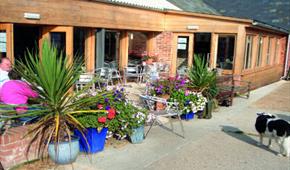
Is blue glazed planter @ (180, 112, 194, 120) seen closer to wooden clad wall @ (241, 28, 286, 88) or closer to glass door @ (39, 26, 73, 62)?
glass door @ (39, 26, 73, 62)

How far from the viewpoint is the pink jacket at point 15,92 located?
5.20 metres

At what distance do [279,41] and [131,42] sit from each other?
380 inches

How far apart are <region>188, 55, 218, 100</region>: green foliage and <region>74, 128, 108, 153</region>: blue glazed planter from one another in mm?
4029

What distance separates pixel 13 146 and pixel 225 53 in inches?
398

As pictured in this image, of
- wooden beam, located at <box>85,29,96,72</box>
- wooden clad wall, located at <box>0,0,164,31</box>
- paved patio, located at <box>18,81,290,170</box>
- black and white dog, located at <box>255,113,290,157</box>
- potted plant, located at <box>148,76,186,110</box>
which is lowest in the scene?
paved patio, located at <box>18,81,290,170</box>

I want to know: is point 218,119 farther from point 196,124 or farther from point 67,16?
point 67,16

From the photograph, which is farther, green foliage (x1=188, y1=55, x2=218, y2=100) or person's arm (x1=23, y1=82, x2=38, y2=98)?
green foliage (x1=188, y1=55, x2=218, y2=100)

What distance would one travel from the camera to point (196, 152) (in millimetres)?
5930

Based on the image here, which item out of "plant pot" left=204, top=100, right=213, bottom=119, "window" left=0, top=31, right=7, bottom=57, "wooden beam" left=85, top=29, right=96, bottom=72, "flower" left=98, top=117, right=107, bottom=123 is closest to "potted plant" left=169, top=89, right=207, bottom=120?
"plant pot" left=204, top=100, right=213, bottom=119

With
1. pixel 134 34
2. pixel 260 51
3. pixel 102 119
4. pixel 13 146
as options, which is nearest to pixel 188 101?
pixel 102 119

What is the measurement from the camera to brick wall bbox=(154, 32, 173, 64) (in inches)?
541

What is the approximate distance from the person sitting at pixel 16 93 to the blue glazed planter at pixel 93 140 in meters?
0.98

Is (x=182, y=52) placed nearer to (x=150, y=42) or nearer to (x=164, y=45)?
(x=164, y=45)

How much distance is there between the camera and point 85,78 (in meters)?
8.80
